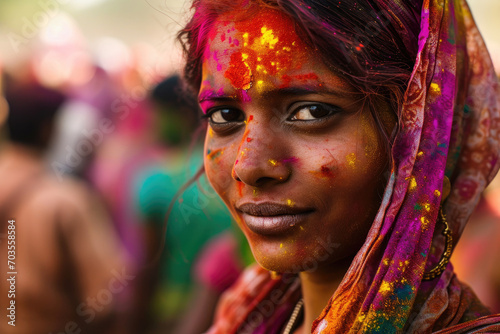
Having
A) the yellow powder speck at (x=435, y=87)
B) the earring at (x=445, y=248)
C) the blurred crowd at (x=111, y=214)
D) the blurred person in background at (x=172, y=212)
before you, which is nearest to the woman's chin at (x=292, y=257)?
the earring at (x=445, y=248)

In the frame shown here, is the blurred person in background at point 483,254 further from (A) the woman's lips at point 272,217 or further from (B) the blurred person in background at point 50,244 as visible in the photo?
(B) the blurred person in background at point 50,244

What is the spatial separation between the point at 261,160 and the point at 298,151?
0.31 ft

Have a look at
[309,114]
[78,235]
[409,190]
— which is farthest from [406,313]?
[78,235]

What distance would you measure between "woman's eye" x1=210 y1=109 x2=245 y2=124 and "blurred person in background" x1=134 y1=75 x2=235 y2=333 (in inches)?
61.1

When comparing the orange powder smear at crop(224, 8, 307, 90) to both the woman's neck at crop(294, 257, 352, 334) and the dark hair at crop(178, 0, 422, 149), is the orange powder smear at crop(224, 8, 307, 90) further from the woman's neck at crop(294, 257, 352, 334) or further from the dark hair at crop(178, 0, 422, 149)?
the woman's neck at crop(294, 257, 352, 334)

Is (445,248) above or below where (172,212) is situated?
above

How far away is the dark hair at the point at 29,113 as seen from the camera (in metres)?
3.24

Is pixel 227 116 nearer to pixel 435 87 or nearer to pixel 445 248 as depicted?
pixel 435 87

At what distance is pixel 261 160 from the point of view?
1.10m

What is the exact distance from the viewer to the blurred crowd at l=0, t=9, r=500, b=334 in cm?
267

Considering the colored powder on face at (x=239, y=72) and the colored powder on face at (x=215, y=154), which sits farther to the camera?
the colored powder on face at (x=215, y=154)

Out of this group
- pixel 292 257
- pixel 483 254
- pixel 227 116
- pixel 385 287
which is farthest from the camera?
pixel 483 254

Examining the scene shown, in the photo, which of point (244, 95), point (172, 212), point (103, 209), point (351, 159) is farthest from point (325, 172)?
point (103, 209)

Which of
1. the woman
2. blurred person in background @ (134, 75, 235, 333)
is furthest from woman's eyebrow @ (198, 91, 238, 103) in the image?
blurred person in background @ (134, 75, 235, 333)
